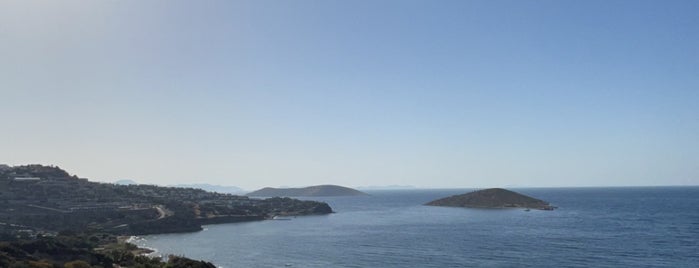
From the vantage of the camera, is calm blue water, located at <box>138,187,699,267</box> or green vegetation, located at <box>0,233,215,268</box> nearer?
green vegetation, located at <box>0,233,215,268</box>

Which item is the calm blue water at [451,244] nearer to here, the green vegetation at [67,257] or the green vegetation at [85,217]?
the green vegetation at [85,217]

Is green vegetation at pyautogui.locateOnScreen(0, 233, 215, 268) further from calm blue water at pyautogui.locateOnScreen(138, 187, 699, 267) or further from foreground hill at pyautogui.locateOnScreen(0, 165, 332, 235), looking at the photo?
foreground hill at pyautogui.locateOnScreen(0, 165, 332, 235)

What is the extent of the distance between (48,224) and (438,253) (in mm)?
80303

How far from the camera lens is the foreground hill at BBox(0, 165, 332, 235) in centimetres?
11419

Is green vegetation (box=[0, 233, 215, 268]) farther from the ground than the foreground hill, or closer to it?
closer to it

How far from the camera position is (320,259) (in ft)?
249

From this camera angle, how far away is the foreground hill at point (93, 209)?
11419 centimetres

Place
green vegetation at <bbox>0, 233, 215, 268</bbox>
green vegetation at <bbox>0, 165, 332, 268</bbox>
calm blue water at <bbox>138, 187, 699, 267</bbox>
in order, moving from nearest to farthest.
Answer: green vegetation at <bbox>0, 233, 215, 268</bbox> → green vegetation at <bbox>0, 165, 332, 268</bbox> → calm blue water at <bbox>138, 187, 699, 267</bbox>

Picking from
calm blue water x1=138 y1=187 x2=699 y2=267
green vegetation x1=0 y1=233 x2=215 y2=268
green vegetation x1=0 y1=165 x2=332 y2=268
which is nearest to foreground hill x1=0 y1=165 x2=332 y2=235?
green vegetation x1=0 y1=165 x2=332 y2=268

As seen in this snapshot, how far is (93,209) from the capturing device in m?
132

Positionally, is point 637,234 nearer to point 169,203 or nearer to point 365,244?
point 365,244

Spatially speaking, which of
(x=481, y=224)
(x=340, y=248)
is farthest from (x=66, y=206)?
(x=481, y=224)

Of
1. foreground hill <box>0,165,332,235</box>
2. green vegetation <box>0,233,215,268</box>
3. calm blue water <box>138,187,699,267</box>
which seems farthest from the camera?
foreground hill <box>0,165,332,235</box>

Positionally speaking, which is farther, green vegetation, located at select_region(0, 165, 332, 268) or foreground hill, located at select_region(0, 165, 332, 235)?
foreground hill, located at select_region(0, 165, 332, 235)
